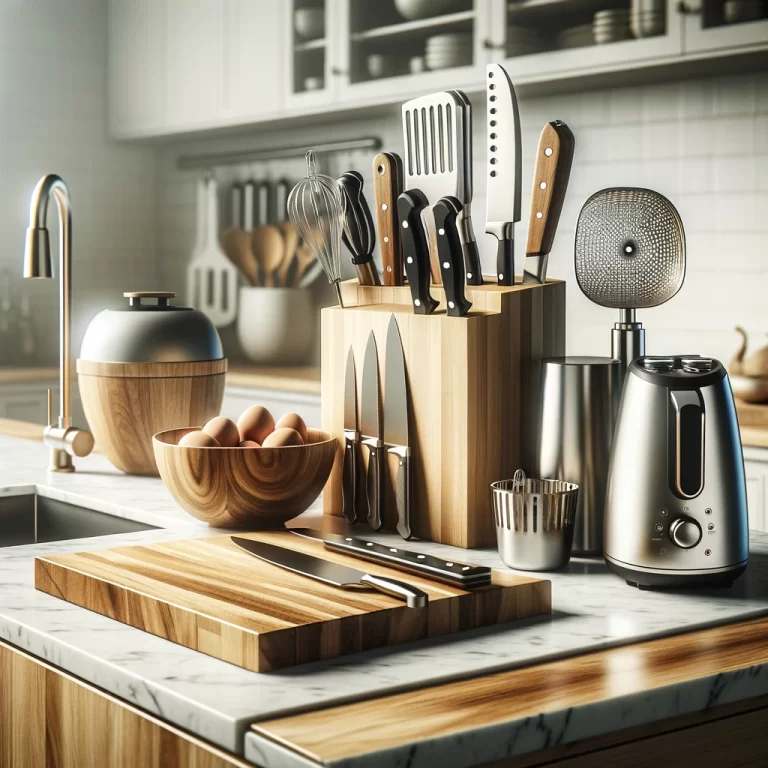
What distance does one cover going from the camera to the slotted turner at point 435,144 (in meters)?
1.18

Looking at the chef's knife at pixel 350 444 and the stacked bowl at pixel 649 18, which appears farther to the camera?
the stacked bowl at pixel 649 18

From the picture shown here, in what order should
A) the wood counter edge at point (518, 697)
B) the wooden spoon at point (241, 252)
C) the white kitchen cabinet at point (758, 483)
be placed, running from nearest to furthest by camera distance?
the wood counter edge at point (518, 697)
the white kitchen cabinet at point (758, 483)
the wooden spoon at point (241, 252)

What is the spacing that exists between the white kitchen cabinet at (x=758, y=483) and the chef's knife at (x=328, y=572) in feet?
5.41

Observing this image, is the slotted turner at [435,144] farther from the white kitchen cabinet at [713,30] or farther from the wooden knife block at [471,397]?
the white kitchen cabinet at [713,30]

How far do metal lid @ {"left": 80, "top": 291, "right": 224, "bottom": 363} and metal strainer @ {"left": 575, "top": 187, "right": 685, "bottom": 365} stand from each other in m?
0.57

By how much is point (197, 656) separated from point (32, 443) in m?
1.24

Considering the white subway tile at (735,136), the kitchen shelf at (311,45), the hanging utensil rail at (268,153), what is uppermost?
the kitchen shelf at (311,45)

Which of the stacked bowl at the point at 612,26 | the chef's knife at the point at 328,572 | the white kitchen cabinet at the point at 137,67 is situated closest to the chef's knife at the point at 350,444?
the chef's knife at the point at 328,572

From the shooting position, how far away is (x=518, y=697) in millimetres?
739

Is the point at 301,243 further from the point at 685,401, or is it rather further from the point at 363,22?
the point at 685,401

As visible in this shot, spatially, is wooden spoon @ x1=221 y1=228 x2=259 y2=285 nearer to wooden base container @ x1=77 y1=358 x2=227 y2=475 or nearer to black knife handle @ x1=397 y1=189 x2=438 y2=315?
wooden base container @ x1=77 y1=358 x2=227 y2=475

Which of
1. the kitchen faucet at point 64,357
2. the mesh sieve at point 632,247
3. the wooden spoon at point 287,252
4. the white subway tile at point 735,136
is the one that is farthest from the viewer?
the wooden spoon at point 287,252

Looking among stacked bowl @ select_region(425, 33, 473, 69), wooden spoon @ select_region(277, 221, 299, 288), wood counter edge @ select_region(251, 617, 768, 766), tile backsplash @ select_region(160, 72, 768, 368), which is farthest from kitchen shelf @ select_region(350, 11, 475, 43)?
wood counter edge @ select_region(251, 617, 768, 766)

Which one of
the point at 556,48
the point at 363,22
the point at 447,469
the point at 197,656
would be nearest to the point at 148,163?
the point at 363,22
